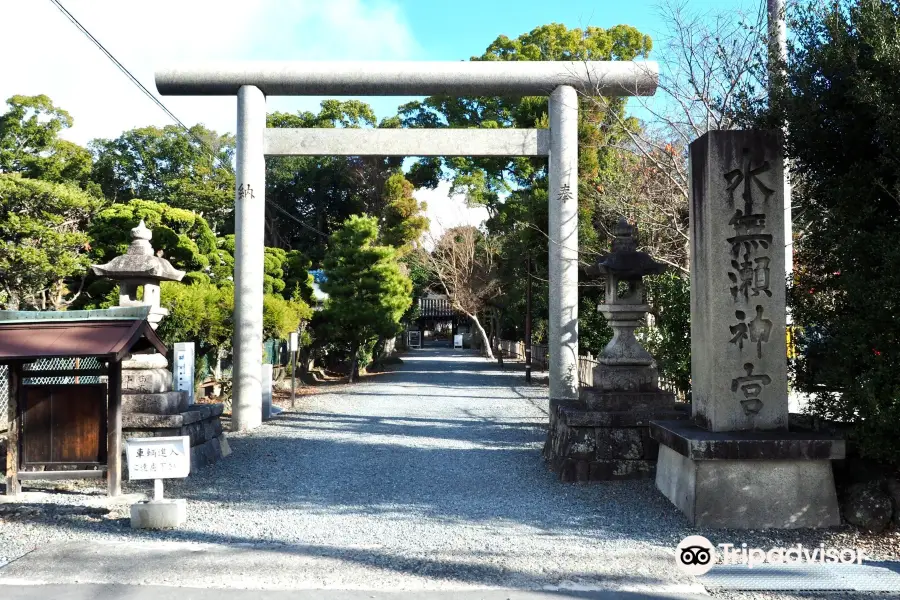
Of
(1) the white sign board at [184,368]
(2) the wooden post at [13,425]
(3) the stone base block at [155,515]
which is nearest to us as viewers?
(3) the stone base block at [155,515]

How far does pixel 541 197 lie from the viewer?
61.1ft

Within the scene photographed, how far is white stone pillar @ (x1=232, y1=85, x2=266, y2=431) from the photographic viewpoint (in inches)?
428

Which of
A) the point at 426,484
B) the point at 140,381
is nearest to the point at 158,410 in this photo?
the point at 140,381

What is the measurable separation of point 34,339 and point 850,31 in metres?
7.16

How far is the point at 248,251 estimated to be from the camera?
35.8ft

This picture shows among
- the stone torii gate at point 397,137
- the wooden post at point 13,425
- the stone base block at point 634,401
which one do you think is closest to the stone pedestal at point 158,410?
the wooden post at point 13,425

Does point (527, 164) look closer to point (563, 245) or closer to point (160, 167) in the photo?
point (563, 245)

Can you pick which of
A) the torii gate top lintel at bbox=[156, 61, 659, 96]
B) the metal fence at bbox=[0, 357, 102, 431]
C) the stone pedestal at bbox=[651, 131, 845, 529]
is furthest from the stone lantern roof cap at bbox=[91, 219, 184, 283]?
the stone pedestal at bbox=[651, 131, 845, 529]

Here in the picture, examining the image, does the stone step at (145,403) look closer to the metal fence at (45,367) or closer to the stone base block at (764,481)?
the metal fence at (45,367)

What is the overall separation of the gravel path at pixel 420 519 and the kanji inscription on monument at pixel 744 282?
1.06 metres

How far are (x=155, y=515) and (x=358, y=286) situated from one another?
53.1 ft

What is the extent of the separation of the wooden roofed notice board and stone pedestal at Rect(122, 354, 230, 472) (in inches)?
40.7

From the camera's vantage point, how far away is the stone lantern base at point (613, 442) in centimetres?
724

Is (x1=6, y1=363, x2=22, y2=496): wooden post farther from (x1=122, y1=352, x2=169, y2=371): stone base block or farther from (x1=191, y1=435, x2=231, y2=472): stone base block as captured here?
(x1=191, y1=435, x2=231, y2=472): stone base block
